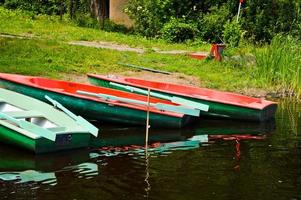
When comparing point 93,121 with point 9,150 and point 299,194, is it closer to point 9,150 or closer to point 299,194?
point 9,150

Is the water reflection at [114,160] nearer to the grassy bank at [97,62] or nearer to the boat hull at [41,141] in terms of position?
the boat hull at [41,141]

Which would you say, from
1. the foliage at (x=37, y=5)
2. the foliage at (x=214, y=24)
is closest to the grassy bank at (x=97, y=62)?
the foliage at (x=214, y=24)

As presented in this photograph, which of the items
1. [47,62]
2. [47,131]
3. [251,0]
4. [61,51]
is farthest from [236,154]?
[251,0]

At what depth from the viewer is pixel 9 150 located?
1033 centimetres

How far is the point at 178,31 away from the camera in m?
25.3

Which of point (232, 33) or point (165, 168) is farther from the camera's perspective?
point (232, 33)

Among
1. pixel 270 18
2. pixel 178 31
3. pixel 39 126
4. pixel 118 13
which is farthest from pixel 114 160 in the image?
pixel 118 13

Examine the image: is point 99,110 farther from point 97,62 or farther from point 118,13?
point 118,13

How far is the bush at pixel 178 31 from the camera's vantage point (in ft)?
82.6

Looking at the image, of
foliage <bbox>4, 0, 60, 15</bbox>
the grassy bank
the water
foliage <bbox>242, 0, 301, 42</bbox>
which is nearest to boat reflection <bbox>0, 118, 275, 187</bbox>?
the water

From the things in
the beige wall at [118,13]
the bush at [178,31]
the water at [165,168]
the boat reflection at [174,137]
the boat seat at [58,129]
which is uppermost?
the beige wall at [118,13]

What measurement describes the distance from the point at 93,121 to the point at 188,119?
1.81 meters

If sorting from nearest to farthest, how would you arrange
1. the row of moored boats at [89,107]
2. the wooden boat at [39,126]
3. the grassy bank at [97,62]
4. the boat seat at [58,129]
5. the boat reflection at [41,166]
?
the boat reflection at [41,166]
the wooden boat at [39,126]
the row of moored boats at [89,107]
the boat seat at [58,129]
the grassy bank at [97,62]

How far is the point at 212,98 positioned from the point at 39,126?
497cm
